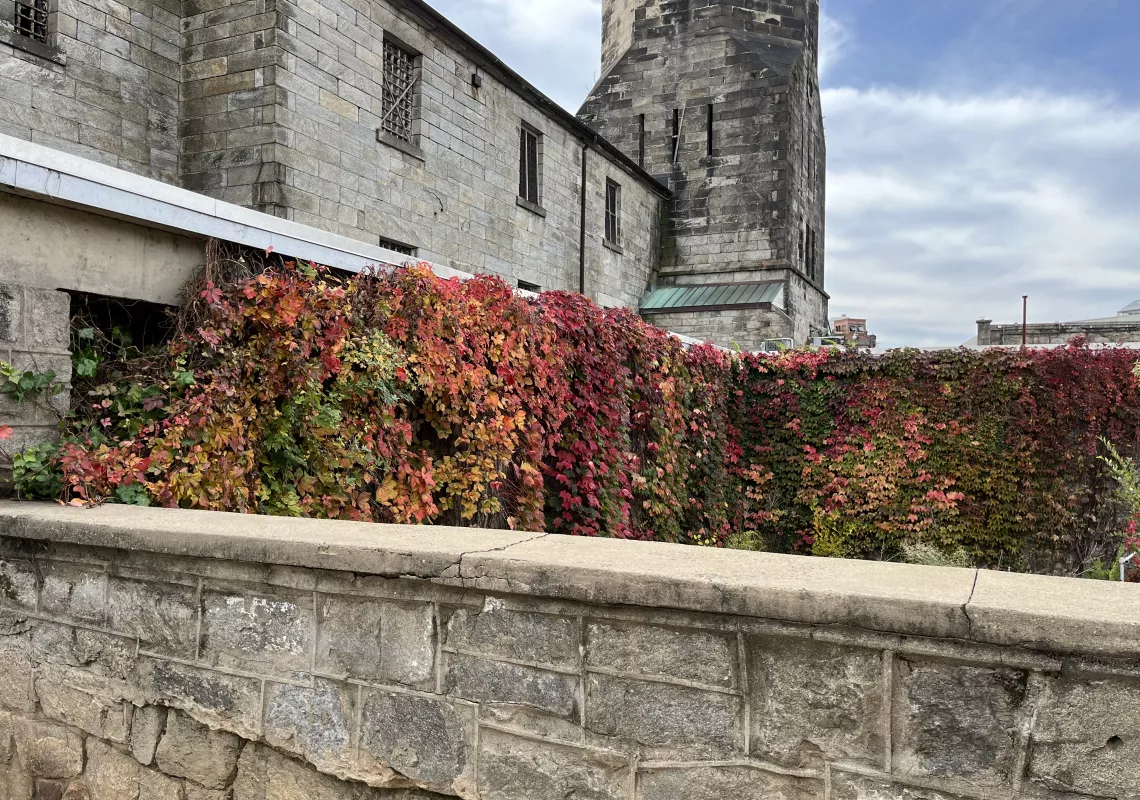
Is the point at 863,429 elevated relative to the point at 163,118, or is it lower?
lower

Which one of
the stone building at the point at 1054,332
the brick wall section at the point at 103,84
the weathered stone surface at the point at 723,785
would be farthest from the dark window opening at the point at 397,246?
the stone building at the point at 1054,332

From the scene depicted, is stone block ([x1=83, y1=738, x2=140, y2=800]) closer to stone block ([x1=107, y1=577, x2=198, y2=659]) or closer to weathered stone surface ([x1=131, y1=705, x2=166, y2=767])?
weathered stone surface ([x1=131, y1=705, x2=166, y2=767])

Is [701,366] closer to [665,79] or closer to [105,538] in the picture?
[105,538]

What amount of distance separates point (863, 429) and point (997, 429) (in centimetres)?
155

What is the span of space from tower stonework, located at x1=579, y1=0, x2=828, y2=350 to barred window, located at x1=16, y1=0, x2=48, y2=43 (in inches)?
550

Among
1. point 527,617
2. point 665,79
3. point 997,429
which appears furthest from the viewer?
point 665,79

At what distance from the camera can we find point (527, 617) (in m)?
2.11

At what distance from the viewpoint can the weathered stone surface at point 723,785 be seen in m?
1.86

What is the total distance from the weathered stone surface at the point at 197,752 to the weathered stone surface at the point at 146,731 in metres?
0.03

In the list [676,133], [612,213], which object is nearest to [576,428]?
[612,213]

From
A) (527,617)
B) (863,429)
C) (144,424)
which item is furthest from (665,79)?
(527,617)

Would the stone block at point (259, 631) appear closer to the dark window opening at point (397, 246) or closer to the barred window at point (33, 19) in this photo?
the barred window at point (33, 19)

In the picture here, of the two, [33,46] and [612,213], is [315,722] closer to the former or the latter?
[33,46]

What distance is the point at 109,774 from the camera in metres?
2.80
